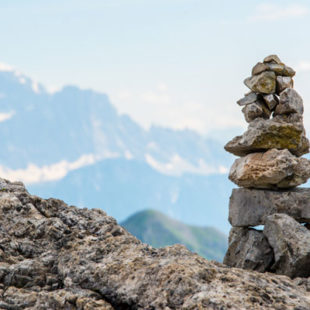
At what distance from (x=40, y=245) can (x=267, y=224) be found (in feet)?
20.1

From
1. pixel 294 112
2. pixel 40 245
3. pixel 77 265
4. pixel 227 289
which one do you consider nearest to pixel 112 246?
pixel 77 265

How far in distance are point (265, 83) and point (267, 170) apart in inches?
109

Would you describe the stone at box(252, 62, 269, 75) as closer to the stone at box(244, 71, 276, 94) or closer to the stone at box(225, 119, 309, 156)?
the stone at box(244, 71, 276, 94)

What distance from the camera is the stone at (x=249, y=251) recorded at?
1440 centimetres

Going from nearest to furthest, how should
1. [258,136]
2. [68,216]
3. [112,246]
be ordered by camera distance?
[112,246] → [68,216] → [258,136]

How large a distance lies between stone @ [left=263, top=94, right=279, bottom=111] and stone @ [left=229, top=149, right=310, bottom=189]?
1.58m

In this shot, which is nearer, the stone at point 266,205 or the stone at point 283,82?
the stone at point 266,205

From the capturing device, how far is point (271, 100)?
1612 cm

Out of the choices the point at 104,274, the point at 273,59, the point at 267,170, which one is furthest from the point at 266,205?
the point at 104,274

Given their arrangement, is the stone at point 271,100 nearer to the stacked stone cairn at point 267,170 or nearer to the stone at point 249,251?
the stacked stone cairn at point 267,170

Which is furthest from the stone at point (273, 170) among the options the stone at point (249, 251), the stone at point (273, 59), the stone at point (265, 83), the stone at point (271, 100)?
the stone at point (273, 59)

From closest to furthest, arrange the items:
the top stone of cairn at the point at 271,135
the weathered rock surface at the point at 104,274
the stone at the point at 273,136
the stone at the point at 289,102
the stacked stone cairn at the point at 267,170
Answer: the weathered rock surface at the point at 104,274 → the stacked stone cairn at the point at 267,170 → the top stone of cairn at the point at 271,135 → the stone at the point at 273,136 → the stone at the point at 289,102

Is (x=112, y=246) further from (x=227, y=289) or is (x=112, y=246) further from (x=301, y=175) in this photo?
(x=301, y=175)

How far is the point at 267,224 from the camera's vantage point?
14.5 m
